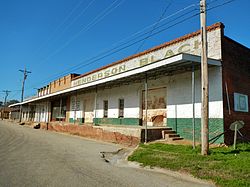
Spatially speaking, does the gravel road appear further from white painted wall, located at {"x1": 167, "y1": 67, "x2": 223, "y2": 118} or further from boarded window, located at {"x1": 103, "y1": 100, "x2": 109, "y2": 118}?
boarded window, located at {"x1": 103, "y1": 100, "x2": 109, "y2": 118}

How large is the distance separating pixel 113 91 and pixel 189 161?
12536 millimetres

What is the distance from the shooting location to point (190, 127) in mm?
12156

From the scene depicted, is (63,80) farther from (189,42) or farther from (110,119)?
(189,42)

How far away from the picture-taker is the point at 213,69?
11312 millimetres

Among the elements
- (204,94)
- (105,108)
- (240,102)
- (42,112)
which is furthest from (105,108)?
(42,112)

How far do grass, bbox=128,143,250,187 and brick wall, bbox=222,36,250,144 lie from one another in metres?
1.96

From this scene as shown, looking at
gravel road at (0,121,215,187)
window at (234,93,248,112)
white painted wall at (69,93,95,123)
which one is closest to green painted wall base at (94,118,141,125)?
white painted wall at (69,93,95,123)

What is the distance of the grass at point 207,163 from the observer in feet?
18.6

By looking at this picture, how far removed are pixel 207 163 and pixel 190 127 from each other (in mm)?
5165

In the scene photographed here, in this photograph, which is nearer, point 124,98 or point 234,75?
point 234,75

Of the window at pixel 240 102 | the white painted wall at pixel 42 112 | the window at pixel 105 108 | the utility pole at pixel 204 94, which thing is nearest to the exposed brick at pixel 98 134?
the window at pixel 105 108

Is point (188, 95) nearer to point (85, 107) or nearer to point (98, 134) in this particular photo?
point (98, 134)

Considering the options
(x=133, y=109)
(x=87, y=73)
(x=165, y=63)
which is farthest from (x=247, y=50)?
(x=87, y=73)

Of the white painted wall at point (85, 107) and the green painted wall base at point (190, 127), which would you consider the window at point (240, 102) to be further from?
the white painted wall at point (85, 107)
